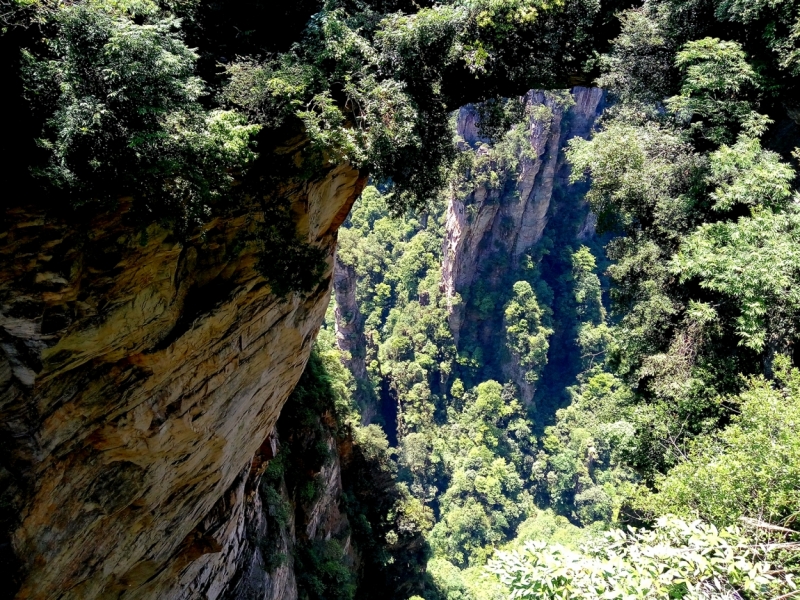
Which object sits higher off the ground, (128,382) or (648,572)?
(128,382)

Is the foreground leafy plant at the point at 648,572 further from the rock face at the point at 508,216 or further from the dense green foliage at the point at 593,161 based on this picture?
the rock face at the point at 508,216

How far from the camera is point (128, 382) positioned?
610cm

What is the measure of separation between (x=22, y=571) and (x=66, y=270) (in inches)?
136

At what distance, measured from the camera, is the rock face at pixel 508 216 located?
150ft

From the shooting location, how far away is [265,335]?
8.14 metres

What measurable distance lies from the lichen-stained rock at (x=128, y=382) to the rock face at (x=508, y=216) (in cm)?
3861

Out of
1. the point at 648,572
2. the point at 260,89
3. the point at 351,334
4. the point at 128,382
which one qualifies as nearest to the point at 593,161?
the point at 260,89

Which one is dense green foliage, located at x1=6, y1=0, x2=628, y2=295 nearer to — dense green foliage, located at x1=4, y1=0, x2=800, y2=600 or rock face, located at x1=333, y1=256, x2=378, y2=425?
dense green foliage, located at x1=4, y1=0, x2=800, y2=600

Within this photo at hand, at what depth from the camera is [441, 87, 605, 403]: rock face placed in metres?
45.8

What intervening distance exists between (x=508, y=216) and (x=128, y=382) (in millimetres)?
46022

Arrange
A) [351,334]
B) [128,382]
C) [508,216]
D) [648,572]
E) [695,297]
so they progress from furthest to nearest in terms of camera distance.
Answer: [508,216] → [351,334] → [695,297] → [128,382] → [648,572]

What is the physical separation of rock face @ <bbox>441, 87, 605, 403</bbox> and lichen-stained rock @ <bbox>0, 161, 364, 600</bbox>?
38.6 metres

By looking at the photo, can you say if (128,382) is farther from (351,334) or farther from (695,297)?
(351,334)

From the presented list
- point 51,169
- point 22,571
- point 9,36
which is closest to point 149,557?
point 22,571
